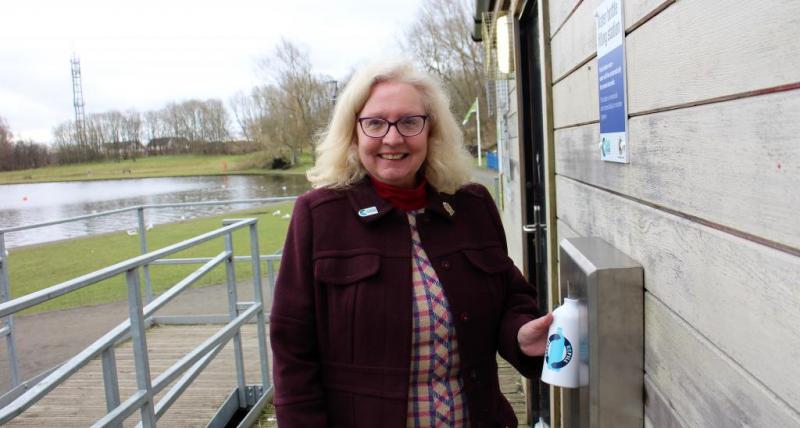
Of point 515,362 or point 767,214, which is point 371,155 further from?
point 767,214

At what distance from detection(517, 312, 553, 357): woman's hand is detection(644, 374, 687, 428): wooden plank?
380 mm

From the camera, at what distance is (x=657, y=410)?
116cm

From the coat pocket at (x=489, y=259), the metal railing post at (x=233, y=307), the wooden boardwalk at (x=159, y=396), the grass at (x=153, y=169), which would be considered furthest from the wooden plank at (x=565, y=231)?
the grass at (x=153, y=169)

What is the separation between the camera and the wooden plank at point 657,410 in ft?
3.49

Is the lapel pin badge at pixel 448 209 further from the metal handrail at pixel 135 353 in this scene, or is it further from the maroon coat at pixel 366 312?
the metal handrail at pixel 135 353

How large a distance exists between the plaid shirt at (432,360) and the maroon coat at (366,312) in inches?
1.1

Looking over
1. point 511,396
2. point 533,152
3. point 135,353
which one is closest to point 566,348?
point 135,353

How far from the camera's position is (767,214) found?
2.32ft

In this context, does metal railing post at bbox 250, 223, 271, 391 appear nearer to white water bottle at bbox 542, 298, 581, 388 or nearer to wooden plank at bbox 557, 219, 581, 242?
wooden plank at bbox 557, 219, 581, 242

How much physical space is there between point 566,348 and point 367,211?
651 millimetres

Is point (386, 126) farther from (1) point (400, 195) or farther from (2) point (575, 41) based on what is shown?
(2) point (575, 41)

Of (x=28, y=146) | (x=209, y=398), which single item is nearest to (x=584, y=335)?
(x=209, y=398)

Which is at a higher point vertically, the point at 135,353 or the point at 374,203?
the point at 374,203

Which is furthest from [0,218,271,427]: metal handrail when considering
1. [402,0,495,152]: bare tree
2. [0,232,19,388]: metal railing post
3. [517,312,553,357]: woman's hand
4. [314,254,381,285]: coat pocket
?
[402,0,495,152]: bare tree
